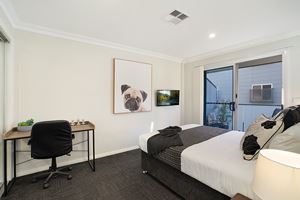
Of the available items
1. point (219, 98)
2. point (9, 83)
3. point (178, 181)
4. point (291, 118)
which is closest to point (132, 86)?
point (9, 83)

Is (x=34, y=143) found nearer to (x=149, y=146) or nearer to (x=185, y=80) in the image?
(x=149, y=146)

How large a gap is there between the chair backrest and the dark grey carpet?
0.48 meters

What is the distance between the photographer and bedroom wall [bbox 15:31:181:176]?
2514 millimetres

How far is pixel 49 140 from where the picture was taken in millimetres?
2164

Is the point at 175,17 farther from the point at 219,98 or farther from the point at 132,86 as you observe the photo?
the point at 219,98

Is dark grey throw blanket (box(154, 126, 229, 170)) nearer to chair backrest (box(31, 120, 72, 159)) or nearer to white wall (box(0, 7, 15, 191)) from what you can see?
chair backrest (box(31, 120, 72, 159))

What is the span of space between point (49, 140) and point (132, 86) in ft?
6.79

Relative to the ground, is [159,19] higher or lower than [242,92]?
higher

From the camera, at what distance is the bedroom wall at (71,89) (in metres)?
2.51

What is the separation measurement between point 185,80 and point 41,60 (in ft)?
12.6

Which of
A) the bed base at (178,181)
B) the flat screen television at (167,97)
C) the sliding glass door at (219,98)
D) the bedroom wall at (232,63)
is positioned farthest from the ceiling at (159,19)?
the bed base at (178,181)

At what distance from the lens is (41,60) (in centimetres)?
263

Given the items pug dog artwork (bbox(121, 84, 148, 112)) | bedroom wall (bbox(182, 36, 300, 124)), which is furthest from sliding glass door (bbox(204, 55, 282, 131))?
pug dog artwork (bbox(121, 84, 148, 112))

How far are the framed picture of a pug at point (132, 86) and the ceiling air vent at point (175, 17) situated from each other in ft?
4.99
